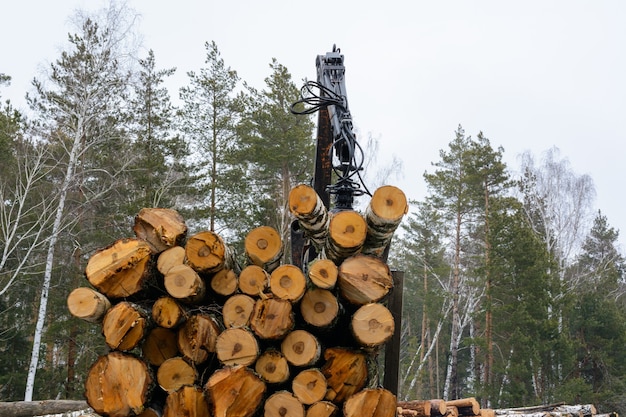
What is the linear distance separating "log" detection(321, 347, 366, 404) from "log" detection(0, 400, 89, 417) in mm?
5439

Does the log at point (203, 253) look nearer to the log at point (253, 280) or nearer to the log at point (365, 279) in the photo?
the log at point (253, 280)

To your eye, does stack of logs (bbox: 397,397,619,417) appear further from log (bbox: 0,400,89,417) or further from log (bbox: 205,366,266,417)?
log (bbox: 0,400,89,417)

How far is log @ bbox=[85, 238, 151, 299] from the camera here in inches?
122

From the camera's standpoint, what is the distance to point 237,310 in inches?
126

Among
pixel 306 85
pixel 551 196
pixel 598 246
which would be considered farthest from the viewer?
pixel 598 246

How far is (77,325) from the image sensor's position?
13672 millimetres

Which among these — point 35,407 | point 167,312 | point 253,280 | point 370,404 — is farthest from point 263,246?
point 35,407

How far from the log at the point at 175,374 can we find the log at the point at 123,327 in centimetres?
22

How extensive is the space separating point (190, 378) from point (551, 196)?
20.8 m

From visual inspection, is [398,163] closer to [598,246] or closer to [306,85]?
[598,246]

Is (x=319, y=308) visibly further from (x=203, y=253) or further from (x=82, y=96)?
(x=82, y=96)

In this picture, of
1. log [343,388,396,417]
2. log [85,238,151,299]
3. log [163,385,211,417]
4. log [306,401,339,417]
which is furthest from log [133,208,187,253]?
log [343,388,396,417]

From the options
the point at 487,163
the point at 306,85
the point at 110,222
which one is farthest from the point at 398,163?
the point at 306,85

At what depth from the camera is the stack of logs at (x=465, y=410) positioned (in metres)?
5.78
